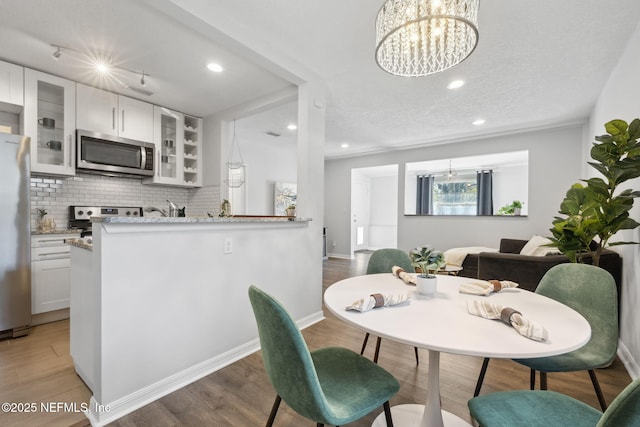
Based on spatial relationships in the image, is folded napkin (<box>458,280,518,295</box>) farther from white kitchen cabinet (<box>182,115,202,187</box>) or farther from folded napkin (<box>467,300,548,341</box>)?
white kitchen cabinet (<box>182,115,202,187</box>)

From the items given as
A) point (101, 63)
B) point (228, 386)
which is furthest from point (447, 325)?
point (101, 63)

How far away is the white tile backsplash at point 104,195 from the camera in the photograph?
3.21 metres

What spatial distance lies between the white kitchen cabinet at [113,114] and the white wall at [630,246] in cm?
483

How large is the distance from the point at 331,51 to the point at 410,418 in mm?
2741

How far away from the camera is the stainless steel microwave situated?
313 centimetres

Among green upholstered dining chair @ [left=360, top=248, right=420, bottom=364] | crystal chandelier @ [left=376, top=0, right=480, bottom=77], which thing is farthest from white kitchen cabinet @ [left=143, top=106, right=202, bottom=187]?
crystal chandelier @ [left=376, top=0, right=480, bottom=77]

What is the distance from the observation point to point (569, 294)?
1.53 metres

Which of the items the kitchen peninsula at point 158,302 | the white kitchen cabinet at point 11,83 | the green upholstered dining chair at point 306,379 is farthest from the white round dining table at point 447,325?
the white kitchen cabinet at point 11,83

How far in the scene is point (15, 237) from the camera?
2.48 meters

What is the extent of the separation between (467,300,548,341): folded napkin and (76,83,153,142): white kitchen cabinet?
4039 mm

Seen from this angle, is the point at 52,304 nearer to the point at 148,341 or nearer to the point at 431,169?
the point at 148,341

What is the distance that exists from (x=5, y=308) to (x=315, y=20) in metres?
3.51

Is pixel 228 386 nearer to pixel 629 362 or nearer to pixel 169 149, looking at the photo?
pixel 629 362

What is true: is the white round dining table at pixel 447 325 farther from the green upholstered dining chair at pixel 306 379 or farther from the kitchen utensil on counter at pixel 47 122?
the kitchen utensil on counter at pixel 47 122
